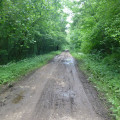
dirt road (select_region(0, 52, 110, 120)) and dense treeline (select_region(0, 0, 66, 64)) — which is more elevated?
dense treeline (select_region(0, 0, 66, 64))

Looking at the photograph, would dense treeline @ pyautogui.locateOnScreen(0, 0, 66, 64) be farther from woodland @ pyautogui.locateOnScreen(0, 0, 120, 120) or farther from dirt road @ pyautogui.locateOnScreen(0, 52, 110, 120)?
dirt road @ pyautogui.locateOnScreen(0, 52, 110, 120)

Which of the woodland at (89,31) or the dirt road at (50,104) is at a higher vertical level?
the woodland at (89,31)

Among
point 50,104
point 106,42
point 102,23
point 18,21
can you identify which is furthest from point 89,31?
point 50,104

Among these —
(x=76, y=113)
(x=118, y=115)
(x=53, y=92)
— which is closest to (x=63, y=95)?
(x=53, y=92)

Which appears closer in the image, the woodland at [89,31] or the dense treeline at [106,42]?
the dense treeline at [106,42]

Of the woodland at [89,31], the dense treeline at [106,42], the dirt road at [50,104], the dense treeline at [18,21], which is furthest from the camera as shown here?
the dense treeline at [18,21]

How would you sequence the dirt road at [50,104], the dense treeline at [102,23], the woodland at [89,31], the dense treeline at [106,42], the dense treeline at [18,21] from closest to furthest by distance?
the dirt road at [50,104] < the dense treeline at [106,42] < the woodland at [89,31] < the dense treeline at [18,21] < the dense treeline at [102,23]

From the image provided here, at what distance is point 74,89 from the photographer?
4359 millimetres

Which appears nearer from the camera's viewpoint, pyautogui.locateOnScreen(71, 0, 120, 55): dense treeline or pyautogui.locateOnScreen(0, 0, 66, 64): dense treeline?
pyautogui.locateOnScreen(0, 0, 66, 64): dense treeline

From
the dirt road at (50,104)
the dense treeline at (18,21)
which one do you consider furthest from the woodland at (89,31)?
the dirt road at (50,104)

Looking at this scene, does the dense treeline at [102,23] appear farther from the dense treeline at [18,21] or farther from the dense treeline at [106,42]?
the dense treeline at [18,21]

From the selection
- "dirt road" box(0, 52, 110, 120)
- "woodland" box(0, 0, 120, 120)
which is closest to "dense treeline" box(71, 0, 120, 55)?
"woodland" box(0, 0, 120, 120)

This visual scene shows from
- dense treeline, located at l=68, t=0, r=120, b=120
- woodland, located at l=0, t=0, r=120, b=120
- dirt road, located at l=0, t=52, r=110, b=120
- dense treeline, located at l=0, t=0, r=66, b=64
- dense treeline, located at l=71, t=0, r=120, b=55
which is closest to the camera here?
dirt road, located at l=0, t=52, r=110, b=120

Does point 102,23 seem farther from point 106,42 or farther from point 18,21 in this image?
point 18,21
